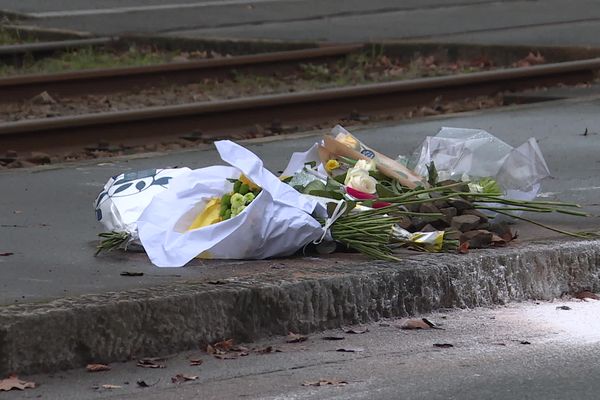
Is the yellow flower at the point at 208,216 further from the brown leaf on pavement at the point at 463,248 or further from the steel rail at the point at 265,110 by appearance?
the steel rail at the point at 265,110

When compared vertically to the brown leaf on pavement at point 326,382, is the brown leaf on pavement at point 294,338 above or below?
above

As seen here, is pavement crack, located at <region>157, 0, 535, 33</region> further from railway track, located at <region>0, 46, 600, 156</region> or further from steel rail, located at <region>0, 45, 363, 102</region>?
railway track, located at <region>0, 46, 600, 156</region>

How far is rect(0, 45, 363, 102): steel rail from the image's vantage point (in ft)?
37.7

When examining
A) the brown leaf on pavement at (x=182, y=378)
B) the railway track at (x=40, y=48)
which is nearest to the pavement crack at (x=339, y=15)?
the railway track at (x=40, y=48)

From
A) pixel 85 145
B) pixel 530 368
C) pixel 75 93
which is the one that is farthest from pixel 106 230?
pixel 75 93

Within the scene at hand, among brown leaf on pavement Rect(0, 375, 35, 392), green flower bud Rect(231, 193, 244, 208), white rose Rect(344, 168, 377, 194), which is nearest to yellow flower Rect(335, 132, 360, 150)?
white rose Rect(344, 168, 377, 194)

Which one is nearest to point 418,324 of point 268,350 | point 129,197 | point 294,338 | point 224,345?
point 294,338

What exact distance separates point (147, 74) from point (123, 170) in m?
4.46

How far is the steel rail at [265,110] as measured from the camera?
9305 mm

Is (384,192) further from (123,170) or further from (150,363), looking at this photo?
(123,170)

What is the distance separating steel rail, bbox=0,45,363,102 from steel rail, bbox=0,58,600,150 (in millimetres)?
1948

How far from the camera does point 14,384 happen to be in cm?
456

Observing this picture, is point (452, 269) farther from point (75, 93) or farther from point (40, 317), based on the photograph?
point (75, 93)

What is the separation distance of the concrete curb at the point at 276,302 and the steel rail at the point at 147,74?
6388mm
